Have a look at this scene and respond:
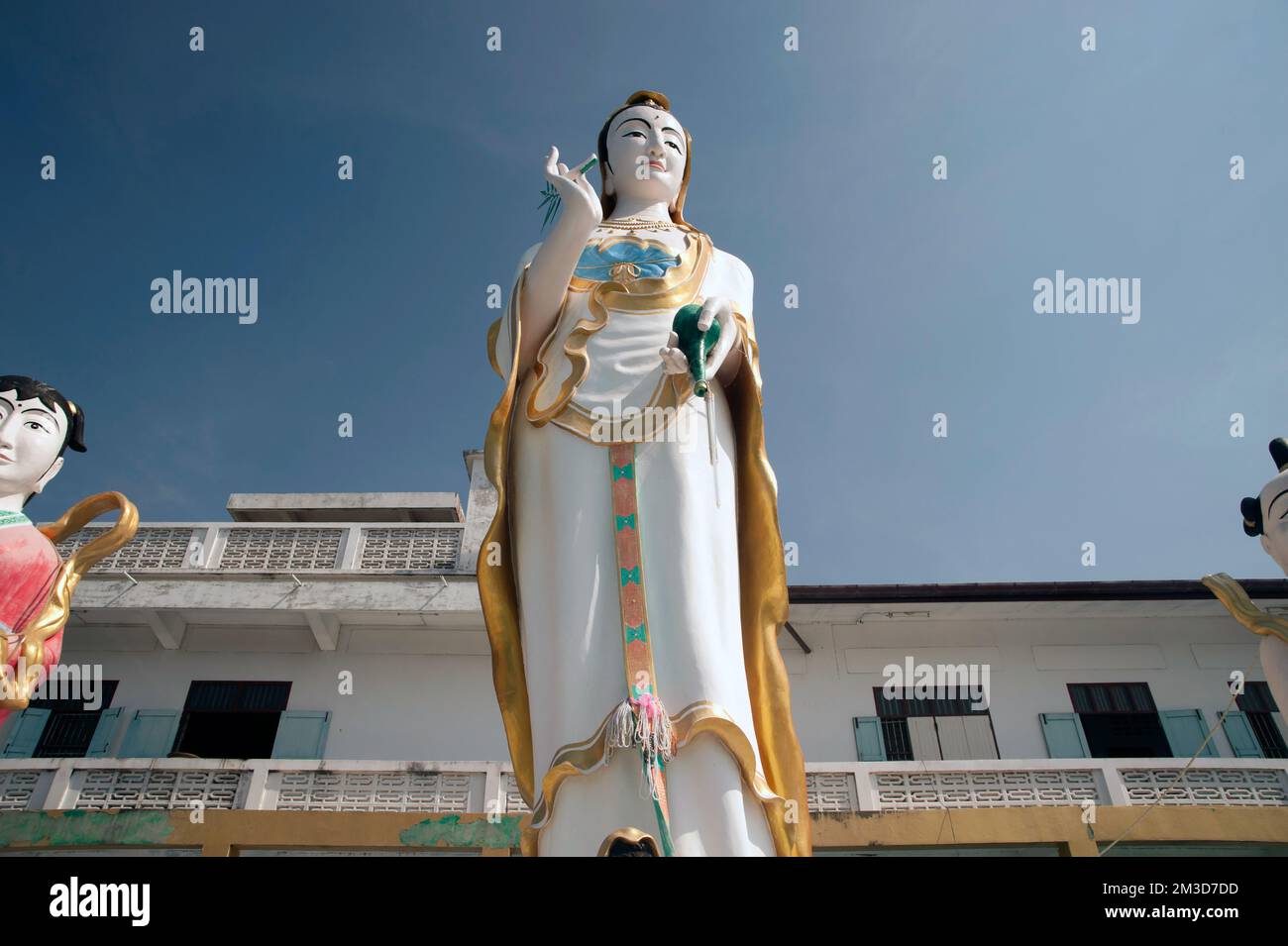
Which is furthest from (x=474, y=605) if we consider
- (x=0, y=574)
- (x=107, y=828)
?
(x=0, y=574)

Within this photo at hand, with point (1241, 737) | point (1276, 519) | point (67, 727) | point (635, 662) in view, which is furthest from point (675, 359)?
point (67, 727)

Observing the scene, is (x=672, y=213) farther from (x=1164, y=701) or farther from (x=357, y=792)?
(x=1164, y=701)

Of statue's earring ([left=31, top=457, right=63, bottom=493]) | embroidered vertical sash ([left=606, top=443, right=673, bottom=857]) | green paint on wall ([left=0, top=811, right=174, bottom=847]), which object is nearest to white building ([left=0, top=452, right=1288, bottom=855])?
green paint on wall ([left=0, top=811, right=174, bottom=847])

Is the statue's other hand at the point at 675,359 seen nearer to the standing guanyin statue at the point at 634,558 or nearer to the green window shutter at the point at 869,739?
the standing guanyin statue at the point at 634,558

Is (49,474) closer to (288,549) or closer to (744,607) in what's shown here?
(744,607)

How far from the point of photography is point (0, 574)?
15.4ft

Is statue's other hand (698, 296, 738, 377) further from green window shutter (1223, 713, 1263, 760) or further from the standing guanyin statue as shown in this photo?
green window shutter (1223, 713, 1263, 760)

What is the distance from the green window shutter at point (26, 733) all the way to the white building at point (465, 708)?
3 cm

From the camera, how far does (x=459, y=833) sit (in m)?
10.4

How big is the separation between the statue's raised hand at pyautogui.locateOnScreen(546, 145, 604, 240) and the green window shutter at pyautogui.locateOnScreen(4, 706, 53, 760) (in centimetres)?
1101

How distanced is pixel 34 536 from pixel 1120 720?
39.5 ft

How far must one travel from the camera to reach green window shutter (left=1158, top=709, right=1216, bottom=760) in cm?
1234

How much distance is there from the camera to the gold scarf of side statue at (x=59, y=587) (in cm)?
456
